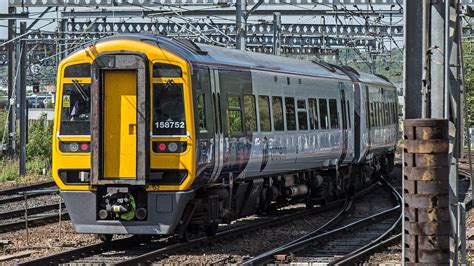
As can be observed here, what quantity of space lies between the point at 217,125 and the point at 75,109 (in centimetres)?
203

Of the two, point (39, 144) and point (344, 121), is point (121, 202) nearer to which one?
point (344, 121)

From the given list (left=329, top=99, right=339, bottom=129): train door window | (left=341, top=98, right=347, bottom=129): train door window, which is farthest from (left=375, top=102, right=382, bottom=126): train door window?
(left=329, top=99, right=339, bottom=129): train door window

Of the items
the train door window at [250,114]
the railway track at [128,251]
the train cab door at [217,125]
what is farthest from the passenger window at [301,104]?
the train cab door at [217,125]

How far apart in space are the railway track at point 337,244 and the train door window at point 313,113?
180 centimetres

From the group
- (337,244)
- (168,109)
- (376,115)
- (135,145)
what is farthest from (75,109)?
(376,115)

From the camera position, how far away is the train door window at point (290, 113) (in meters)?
19.2

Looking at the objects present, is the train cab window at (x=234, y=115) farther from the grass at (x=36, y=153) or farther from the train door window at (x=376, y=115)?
the grass at (x=36, y=153)

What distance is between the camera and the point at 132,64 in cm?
1445

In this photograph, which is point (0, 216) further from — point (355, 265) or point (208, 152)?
point (355, 265)

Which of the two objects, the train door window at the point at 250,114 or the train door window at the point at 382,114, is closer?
the train door window at the point at 250,114

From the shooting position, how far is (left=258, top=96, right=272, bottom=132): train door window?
17672mm

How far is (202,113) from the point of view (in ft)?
48.6

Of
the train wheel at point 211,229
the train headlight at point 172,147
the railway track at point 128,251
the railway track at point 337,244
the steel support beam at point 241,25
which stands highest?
the steel support beam at point 241,25

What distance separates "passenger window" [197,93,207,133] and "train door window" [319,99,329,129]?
6.89 m
